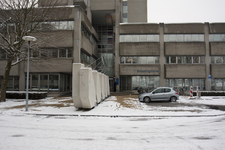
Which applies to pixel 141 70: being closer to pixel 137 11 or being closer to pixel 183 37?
pixel 183 37

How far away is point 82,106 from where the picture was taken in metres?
11.3

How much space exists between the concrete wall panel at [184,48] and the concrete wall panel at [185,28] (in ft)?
7.31

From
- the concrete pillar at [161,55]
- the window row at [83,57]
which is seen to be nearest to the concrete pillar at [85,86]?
the window row at [83,57]

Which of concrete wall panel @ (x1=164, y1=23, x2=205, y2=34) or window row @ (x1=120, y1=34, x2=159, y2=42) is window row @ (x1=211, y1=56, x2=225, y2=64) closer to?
concrete wall panel @ (x1=164, y1=23, x2=205, y2=34)

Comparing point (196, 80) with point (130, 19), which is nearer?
point (196, 80)

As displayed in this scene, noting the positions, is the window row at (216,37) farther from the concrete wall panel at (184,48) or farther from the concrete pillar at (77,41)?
the concrete pillar at (77,41)

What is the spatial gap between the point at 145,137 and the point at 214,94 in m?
21.4

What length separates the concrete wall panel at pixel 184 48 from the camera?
96.8 ft

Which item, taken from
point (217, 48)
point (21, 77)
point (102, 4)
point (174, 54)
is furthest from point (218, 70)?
point (21, 77)

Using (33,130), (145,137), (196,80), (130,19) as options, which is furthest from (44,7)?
(130,19)

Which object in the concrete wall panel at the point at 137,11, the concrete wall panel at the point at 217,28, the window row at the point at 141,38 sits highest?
the concrete wall panel at the point at 137,11

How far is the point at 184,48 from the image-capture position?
2950 centimetres

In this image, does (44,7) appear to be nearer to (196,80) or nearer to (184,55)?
(184,55)

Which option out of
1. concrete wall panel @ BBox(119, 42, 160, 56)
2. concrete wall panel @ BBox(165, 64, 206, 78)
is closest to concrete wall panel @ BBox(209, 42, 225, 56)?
concrete wall panel @ BBox(165, 64, 206, 78)
